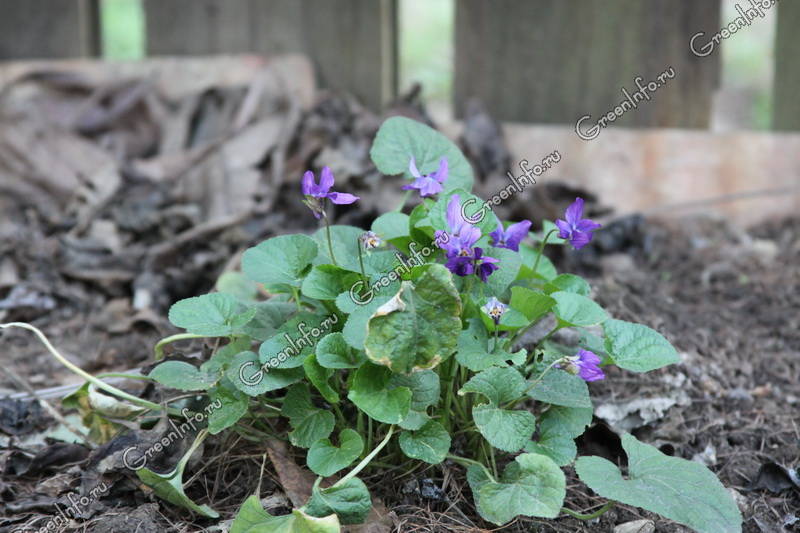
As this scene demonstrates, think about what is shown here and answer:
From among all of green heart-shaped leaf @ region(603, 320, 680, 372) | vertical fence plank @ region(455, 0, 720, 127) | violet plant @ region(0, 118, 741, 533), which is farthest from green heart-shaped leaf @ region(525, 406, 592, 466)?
vertical fence plank @ region(455, 0, 720, 127)

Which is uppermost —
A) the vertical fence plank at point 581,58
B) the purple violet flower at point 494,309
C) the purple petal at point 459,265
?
the vertical fence plank at point 581,58

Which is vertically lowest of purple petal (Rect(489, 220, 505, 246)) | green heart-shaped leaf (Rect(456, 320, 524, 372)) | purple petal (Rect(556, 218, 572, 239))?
green heart-shaped leaf (Rect(456, 320, 524, 372))

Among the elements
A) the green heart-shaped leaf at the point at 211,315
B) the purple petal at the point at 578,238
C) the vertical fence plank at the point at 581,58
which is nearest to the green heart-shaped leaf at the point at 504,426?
the purple petal at the point at 578,238

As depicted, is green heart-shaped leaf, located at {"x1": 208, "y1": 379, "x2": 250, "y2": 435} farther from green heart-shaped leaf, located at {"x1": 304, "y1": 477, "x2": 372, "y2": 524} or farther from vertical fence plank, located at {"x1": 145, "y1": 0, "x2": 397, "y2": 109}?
vertical fence plank, located at {"x1": 145, "y1": 0, "x2": 397, "y2": 109}

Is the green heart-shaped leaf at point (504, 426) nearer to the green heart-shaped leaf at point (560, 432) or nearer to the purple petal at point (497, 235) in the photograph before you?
the green heart-shaped leaf at point (560, 432)

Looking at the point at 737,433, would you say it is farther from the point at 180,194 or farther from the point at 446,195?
the point at 180,194

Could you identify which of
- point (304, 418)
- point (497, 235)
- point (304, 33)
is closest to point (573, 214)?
point (497, 235)
